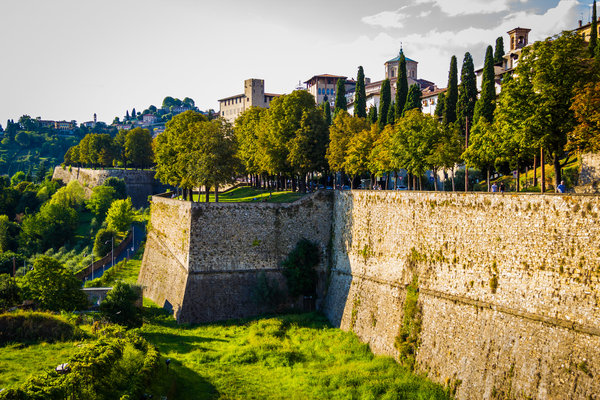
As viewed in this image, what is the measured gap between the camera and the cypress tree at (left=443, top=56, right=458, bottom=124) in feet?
199

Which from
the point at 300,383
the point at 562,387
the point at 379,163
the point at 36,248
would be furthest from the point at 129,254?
the point at 562,387

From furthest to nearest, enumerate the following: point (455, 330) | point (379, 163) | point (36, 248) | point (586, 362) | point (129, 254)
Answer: point (36, 248)
point (129, 254)
point (379, 163)
point (455, 330)
point (586, 362)

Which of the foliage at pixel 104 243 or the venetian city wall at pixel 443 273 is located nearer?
the venetian city wall at pixel 443 273

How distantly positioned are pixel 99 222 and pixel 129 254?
897 inches

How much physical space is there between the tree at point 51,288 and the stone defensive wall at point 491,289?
888 inches

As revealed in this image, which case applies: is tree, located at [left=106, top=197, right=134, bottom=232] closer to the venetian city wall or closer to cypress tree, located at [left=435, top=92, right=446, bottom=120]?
the venetian city wall

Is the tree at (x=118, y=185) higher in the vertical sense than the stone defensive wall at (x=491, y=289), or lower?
higher

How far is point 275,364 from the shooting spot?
30.4 metres

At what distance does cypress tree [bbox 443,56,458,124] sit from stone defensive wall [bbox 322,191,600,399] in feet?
101

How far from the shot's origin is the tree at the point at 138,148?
10981 cm

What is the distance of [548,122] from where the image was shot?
27000 millimetres

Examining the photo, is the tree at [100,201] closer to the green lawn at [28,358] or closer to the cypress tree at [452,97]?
the cypress tree at [452,97]

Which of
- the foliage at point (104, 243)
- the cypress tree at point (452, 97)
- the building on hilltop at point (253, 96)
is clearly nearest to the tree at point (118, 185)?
the foliage at point (104, 243)

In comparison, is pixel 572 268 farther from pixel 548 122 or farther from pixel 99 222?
pixel 99 222
